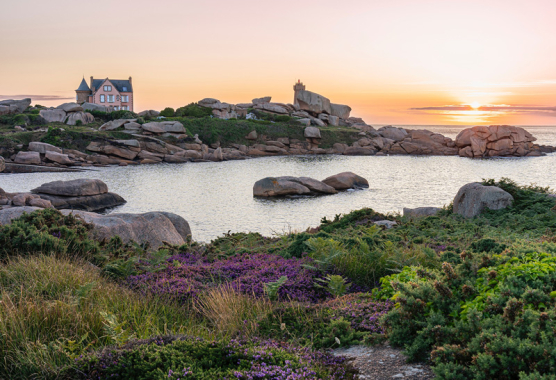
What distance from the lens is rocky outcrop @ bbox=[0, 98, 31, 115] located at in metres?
76.2

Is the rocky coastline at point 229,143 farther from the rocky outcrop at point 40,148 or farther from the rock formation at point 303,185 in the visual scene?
the rock formation at point 303,185

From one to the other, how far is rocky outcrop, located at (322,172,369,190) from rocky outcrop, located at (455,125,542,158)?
45001mm

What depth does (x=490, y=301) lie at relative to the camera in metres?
3.90

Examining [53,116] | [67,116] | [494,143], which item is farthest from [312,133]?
[53,116]

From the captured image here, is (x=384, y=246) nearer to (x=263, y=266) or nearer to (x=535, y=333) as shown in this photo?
(x=263, y=266)

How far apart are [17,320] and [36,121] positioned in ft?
256

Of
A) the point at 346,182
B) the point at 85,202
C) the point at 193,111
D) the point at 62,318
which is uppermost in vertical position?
the point at 193,111

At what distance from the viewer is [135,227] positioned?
40.9ft

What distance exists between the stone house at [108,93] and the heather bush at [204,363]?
329ft

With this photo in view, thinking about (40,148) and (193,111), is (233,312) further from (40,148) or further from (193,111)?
(193,111)

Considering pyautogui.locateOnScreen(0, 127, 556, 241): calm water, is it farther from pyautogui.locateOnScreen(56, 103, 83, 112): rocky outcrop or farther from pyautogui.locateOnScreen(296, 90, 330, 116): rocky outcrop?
pyautogui.locateOnScreen(296, 90, 330, 116): rocky outcrop

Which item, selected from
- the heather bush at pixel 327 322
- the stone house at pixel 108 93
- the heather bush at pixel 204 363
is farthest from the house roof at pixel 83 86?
the heather bush at pixel 204 363

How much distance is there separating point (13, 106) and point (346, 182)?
69.0 meters

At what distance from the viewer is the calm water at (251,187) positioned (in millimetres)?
25344
